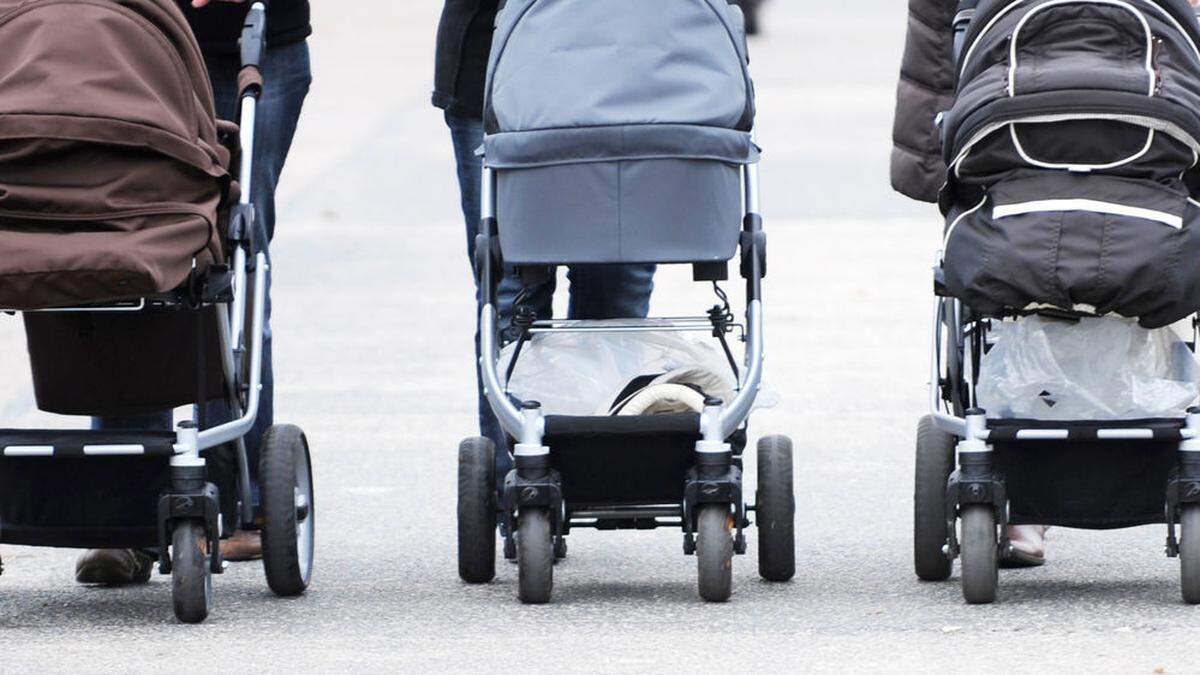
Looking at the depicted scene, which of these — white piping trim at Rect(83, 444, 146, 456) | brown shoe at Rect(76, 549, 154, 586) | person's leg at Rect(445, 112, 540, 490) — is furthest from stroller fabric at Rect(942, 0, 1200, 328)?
brown shoe at Rect(76, 549, 154, 586)

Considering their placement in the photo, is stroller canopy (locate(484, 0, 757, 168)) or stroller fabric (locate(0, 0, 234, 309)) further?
stroller canopy (locate(484, 0, 757, 168))

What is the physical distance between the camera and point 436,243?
1309cm

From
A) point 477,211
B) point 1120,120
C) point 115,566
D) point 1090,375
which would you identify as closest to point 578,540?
point 477,211

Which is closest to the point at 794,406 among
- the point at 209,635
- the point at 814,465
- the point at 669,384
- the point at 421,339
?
the point at 814,465

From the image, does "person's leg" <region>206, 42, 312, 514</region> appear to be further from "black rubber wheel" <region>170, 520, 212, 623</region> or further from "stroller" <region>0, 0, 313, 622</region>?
"black rubber wheel" <region>170, 520, 212, 623</region>

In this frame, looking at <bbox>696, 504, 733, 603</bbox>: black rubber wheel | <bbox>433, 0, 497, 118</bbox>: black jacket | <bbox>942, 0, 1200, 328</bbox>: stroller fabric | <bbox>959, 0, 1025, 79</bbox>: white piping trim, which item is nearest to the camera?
<bbox>942, 0, 1200, 328</bbox>: stroller fabric

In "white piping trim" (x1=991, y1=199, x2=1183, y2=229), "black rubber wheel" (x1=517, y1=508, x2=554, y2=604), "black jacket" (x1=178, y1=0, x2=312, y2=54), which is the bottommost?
"black rubber wheel" (x1=517, y1=508, x2=554, y2=604)

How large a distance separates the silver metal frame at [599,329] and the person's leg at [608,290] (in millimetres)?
470

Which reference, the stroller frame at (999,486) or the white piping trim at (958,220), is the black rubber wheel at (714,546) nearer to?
the stroller frame at (999,486)

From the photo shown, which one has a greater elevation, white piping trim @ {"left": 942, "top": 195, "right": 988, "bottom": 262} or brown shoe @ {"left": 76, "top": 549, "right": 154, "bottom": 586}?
white piping trim @ {"left": 942, "top": 195, "right": 988, "bottom": 262}

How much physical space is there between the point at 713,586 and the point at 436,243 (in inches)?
300

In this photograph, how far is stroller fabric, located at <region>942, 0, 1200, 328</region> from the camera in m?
5.34

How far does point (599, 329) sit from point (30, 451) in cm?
130

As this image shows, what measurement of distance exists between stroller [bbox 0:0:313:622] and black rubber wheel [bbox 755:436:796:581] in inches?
41.7
